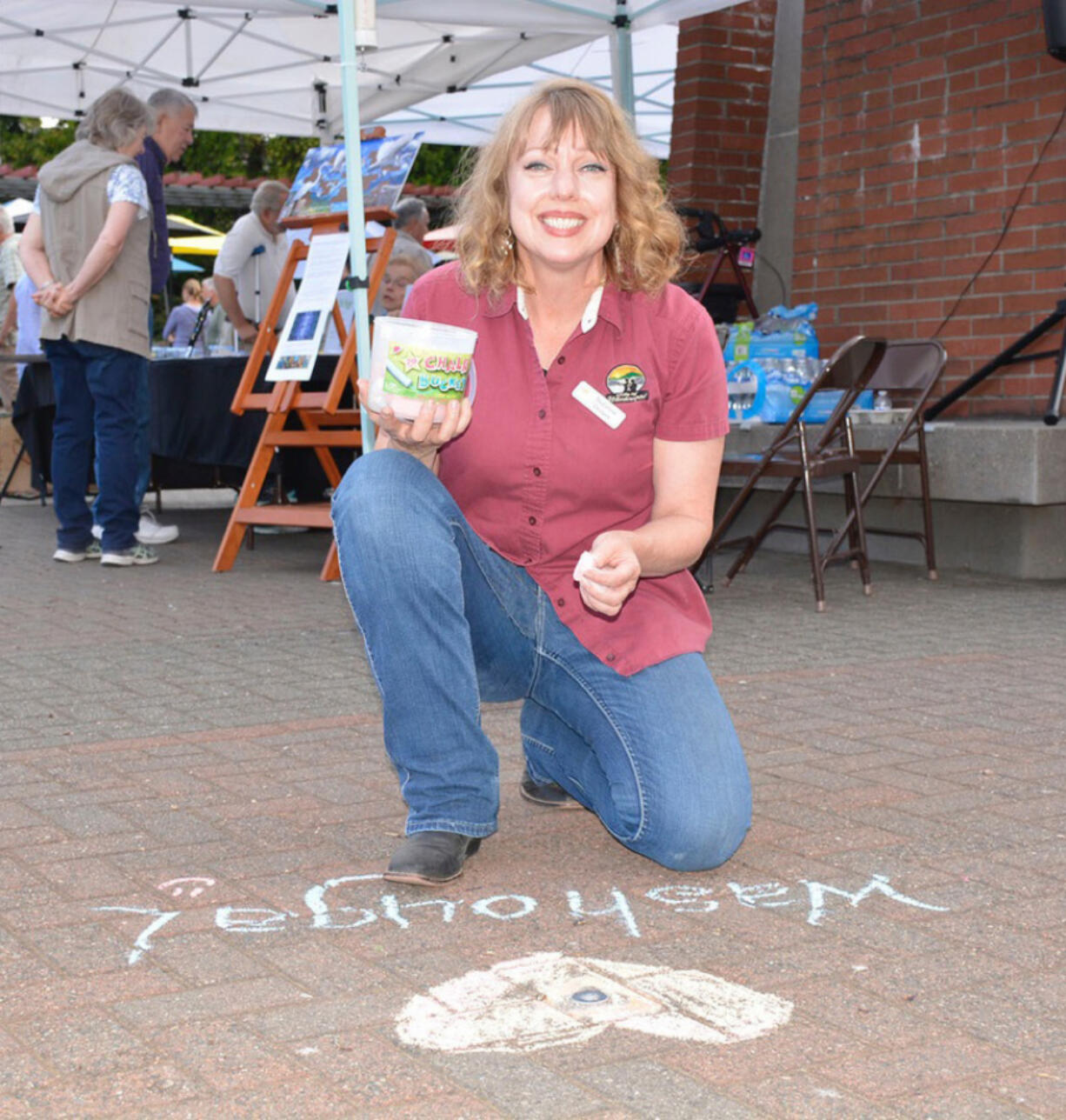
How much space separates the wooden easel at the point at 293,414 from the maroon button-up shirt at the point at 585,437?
433 cm

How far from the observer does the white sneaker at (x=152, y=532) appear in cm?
938

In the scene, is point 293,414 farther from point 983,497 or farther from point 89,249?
point 983,497

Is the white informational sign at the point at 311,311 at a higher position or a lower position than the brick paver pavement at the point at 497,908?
higher

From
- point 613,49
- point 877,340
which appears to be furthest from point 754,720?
point 613,49

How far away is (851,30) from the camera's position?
31.1 ft

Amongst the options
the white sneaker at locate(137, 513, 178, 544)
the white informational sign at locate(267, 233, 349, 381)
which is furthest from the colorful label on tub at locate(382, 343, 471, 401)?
the white sneaker at locate(137, 513, 178, 544)

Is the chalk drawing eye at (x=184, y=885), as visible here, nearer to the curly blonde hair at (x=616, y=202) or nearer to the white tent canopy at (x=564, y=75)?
the curly blonde hair at (x=616, y=202)

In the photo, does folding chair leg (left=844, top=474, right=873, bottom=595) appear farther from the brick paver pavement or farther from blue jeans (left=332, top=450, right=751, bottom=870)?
blue jeans (left=332, top=450, right=751, bottom=870)

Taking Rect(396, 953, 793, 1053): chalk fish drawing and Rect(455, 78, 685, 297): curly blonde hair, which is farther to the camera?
Rect(455, 78, 685, 297): curly blonde hair

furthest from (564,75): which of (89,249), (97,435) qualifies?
(97,435)

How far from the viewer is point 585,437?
11.2 ft

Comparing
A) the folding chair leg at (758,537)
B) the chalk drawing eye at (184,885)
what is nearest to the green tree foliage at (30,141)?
the folding chair leg at (758,537)

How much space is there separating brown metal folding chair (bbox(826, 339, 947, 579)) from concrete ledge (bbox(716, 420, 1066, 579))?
0.35 feet

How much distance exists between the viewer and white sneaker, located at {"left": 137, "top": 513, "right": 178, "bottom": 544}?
30.8 ft
